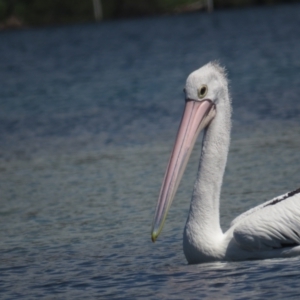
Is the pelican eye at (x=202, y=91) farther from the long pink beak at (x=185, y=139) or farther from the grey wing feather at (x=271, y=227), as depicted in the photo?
the grey wing feather at (x=271, y=227)

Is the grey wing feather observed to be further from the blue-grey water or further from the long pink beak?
the long pink beak

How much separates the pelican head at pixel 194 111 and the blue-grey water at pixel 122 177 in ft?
1.87

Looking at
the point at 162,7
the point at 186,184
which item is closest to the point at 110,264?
the point at 186,184

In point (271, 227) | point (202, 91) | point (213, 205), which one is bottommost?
point (271, 227)

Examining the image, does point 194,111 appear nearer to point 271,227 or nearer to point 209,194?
point 209,194

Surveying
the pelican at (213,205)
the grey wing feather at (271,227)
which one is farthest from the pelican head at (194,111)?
the grey wing feather at (271,227)

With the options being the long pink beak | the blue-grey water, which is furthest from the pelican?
the blue-grey water

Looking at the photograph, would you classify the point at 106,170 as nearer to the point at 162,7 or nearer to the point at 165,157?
the point at 165,157

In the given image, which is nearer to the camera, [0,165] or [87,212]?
[87,212]

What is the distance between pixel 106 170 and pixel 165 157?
2.40 feet

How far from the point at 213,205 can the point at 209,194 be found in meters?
0.08

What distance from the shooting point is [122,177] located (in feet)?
31.1

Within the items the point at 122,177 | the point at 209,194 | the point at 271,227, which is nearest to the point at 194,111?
the point at 209,194

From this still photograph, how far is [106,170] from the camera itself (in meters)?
10.1
